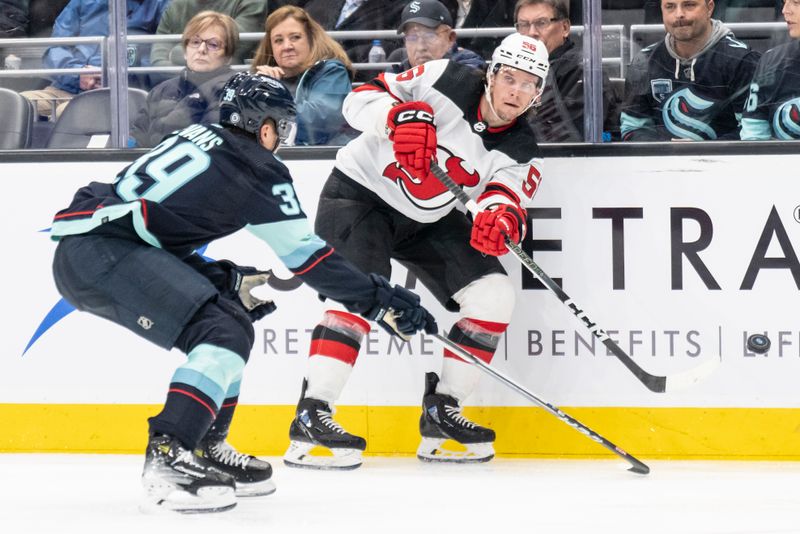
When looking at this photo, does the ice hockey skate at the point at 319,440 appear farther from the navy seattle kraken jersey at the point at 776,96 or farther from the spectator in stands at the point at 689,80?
the navy seattle kraken jersey at the point at 776,96

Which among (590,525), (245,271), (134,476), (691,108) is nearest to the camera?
(590,525)

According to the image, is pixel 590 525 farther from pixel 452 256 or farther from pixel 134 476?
pixel 134 476

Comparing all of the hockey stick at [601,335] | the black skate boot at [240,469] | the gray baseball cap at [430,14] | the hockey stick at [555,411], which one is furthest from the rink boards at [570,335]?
the black skate boot at [240,469]

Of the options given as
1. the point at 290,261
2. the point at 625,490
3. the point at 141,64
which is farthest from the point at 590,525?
the point at 141,64

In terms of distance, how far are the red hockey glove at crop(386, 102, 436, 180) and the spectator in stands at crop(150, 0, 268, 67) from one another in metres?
0.63

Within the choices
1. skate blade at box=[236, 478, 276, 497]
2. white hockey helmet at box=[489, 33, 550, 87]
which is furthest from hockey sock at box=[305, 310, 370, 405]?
white hockey helmet at box=[489, 33, 550, 87]

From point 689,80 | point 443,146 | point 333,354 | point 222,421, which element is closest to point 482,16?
point 443,146

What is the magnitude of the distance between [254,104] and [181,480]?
881 millimetres

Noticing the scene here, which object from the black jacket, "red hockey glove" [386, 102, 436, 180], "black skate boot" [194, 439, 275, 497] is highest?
the black jacket

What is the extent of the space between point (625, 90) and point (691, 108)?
0.20 metres

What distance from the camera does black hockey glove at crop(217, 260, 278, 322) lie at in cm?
314

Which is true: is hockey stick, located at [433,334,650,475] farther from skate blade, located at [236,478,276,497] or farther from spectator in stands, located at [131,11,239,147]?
spectator in stands, located at [131,11,239,147]

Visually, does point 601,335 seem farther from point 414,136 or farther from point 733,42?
point 733,42

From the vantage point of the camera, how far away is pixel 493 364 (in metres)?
3.80
